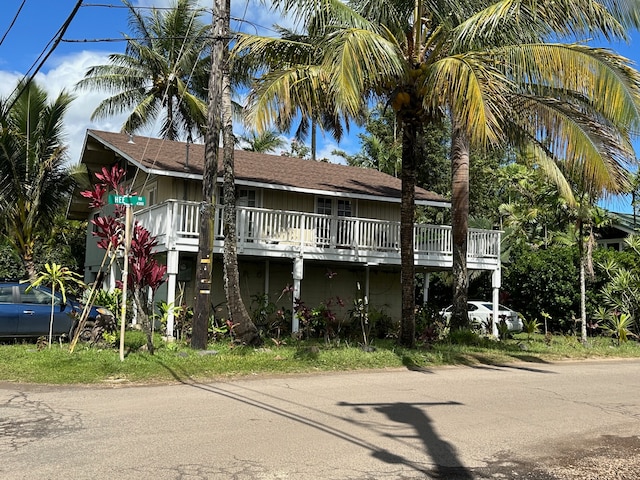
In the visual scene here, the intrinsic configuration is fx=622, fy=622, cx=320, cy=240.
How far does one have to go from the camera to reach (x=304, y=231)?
58.4 feet

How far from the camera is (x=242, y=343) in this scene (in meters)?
14.0

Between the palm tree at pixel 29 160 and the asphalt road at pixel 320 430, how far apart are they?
504 inches

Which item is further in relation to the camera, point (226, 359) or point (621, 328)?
point (621, 328)

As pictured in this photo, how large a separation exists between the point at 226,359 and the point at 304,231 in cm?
648

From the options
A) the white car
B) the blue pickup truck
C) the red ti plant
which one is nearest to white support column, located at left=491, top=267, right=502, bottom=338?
the white car

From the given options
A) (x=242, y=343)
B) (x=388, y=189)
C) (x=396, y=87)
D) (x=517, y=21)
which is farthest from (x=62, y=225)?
(x=517, y=21)

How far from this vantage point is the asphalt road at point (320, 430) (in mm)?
5680

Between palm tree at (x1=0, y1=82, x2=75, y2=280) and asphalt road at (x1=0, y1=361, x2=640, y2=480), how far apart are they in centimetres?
1281

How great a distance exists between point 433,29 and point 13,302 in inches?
449

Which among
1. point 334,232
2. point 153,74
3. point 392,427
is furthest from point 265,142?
point 392,427

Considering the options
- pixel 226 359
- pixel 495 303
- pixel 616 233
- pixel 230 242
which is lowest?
pixel 226 359

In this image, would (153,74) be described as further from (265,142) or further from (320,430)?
(320,430)

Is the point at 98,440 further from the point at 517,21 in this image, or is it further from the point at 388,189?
the point at 388,189

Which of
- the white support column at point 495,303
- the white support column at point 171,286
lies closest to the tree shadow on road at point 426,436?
the white support column at point 171,286
